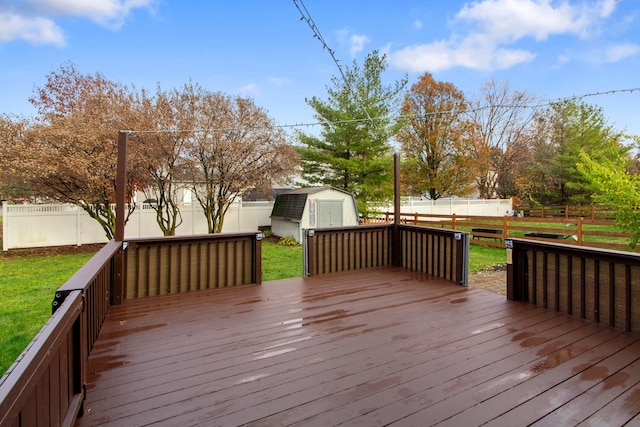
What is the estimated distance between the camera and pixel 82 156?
787cm

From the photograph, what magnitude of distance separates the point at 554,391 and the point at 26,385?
241 centimetres

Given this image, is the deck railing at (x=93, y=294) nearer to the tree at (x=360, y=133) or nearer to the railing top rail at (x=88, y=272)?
the railing top rail at (x=88, y=272)

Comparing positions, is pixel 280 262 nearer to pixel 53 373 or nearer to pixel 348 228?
pixel 348 228

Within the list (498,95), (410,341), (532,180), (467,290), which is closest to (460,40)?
(467,290)

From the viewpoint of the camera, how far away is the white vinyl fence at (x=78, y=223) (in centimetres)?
883

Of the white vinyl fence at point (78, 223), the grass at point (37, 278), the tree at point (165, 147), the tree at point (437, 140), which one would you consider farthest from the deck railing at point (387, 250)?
the tree at point (437, 140)

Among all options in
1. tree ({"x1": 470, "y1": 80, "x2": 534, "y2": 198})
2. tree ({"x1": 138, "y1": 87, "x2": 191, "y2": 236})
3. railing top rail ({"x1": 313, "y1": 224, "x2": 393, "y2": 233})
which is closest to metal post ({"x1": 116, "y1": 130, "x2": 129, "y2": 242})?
railing top rail ({"x1": 313, "y1": 224, "x2": 393, "y2": 233})

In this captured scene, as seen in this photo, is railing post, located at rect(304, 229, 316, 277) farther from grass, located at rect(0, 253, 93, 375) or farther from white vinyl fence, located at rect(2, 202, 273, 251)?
white vinyl fence, located at rect(2, 202, 273, 251)

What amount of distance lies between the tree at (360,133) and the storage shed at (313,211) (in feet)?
5.91

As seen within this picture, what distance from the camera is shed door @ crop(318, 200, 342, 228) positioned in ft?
33.9

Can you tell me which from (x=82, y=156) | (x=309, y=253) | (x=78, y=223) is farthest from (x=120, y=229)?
(x=78, y=223)

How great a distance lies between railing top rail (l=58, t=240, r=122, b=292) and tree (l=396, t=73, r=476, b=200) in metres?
16.2

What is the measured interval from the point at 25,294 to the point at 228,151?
5.88 m

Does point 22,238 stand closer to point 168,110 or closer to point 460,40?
→ point 168,110
